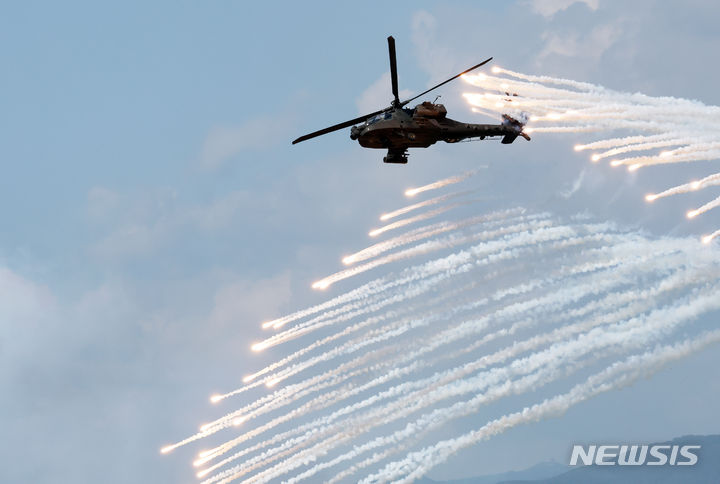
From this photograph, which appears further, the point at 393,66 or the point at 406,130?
the point at 406,130

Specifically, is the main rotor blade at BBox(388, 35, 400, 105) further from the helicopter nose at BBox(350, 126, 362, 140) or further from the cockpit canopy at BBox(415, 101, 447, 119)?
the helicopter nose at BBox(350, 126, 362, 140)

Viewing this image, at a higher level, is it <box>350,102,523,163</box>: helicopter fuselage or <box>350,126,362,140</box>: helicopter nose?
<box>350,126,362,140</box>: helicopter nose

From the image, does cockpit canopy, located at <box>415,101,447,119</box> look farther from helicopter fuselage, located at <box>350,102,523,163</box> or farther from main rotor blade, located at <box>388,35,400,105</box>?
main rotor blade, located at <box>388,35,400,105</box>

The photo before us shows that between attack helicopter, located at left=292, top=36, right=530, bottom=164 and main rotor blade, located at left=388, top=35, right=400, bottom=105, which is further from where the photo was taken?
attack helicopter, located at left=292, top=36, right=530, bottom=164

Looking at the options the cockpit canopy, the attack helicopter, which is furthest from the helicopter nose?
the cockpit canopy

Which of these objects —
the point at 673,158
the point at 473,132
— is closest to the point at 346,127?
the point at 473,132

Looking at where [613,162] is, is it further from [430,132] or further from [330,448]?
[330,448]

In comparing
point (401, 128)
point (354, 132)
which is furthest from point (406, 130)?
point (354, 132)

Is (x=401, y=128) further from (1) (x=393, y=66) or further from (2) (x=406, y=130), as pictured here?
(1) (x=393, y=66)

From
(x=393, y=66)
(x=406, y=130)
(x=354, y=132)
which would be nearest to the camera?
(x=393, y=66)

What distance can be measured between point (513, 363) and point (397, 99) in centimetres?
2097

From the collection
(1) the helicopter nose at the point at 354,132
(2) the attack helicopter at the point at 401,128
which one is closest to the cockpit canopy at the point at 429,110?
(2) the attack helicopter at the point at 401,128

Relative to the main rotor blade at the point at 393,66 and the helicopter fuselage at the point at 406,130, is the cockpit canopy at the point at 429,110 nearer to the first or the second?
the helicopter fuselage at the point at 406,130

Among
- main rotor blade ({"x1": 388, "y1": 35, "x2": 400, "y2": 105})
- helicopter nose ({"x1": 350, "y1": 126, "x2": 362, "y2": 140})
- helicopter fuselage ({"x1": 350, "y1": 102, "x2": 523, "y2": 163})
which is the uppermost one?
main rotor blade ({"x1": 388, "y1": 35, "x2": 400, "y2": 105})
